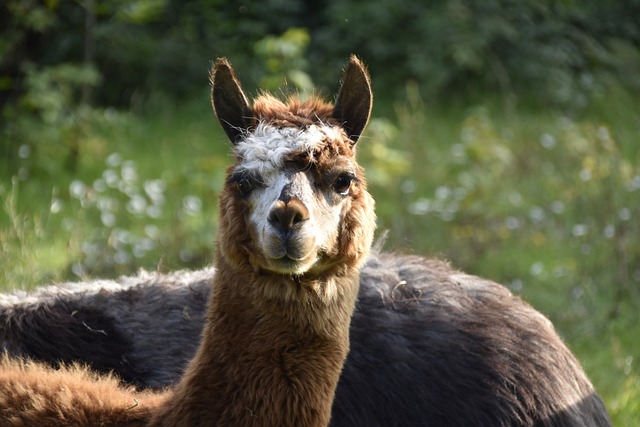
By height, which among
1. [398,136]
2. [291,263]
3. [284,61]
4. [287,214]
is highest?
[284,61]

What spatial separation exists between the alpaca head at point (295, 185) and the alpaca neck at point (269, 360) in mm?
86

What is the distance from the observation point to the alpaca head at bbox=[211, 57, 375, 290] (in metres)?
3.49

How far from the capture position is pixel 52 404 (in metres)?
3.87

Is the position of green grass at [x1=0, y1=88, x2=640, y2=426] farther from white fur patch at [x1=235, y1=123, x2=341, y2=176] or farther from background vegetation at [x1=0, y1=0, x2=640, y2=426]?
white fur patch at [x1=235, y1=123, x2=341, y2=176]

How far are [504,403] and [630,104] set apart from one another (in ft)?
24.4

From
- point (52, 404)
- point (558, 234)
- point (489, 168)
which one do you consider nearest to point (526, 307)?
point (52, 404)

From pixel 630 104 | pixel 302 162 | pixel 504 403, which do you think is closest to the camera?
pixel 302 162

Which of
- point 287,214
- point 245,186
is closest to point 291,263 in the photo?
point 287,214

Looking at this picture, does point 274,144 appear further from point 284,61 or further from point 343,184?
point 284,61

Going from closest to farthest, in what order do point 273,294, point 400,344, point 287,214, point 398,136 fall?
point 287,214 → point 273,294 → point 400,344 → point 398,136

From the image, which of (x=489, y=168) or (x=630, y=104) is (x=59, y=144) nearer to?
(x=489, y=168)

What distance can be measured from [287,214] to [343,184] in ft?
1.20

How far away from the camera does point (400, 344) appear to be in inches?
179

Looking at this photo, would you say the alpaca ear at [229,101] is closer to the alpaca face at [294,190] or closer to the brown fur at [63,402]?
the alpaca face at [294,190]
